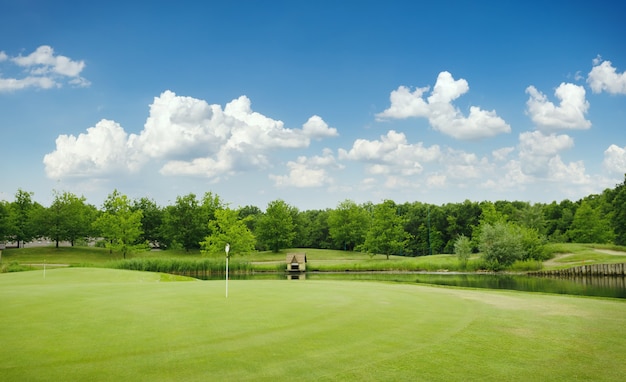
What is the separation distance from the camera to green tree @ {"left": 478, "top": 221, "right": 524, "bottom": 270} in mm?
54281

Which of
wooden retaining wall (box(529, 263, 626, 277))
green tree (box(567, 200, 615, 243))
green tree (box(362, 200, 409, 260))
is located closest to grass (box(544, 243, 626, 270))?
wooden retaining wall (box(529, 263, 626, 277))

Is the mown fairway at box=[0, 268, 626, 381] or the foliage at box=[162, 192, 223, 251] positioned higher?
the foliage at box=[162, 192, 223, 251]

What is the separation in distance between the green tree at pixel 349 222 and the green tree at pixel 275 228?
10.6m

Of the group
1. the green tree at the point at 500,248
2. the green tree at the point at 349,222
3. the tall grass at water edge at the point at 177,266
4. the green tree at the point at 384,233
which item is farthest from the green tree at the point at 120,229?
the green tree at the point at 500,248

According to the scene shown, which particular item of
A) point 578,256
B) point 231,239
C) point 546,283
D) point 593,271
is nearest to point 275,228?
point 231,239

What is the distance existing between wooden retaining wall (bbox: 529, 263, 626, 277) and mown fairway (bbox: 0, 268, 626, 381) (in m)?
36.1

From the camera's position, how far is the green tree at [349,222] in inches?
3639

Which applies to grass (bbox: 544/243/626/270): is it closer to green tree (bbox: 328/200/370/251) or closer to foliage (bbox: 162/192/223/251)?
green tree (bbox: 328/200/370/251)

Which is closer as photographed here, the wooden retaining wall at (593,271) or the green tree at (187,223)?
→ the wooden retaining wall at (593,271)

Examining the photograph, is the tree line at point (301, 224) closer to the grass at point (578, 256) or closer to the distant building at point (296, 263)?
the grass at point (578, 256)

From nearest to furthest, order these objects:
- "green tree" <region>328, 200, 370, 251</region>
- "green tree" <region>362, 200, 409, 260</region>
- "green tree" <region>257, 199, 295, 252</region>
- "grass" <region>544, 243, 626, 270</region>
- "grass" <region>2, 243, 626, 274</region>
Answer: "grass" <region>544, 243, 626, 270</region>
"grass" <region>2, 243, 626, 274</region>
"green tree" <region>362, 200, 409, 260</region>
"green tree" <region>257, 199, 295, 252</region>
"green tree" <region>328, 200, 370, 251</region>

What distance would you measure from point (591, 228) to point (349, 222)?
44.7 meters

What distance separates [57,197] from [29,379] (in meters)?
81.2

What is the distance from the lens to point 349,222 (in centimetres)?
9619
